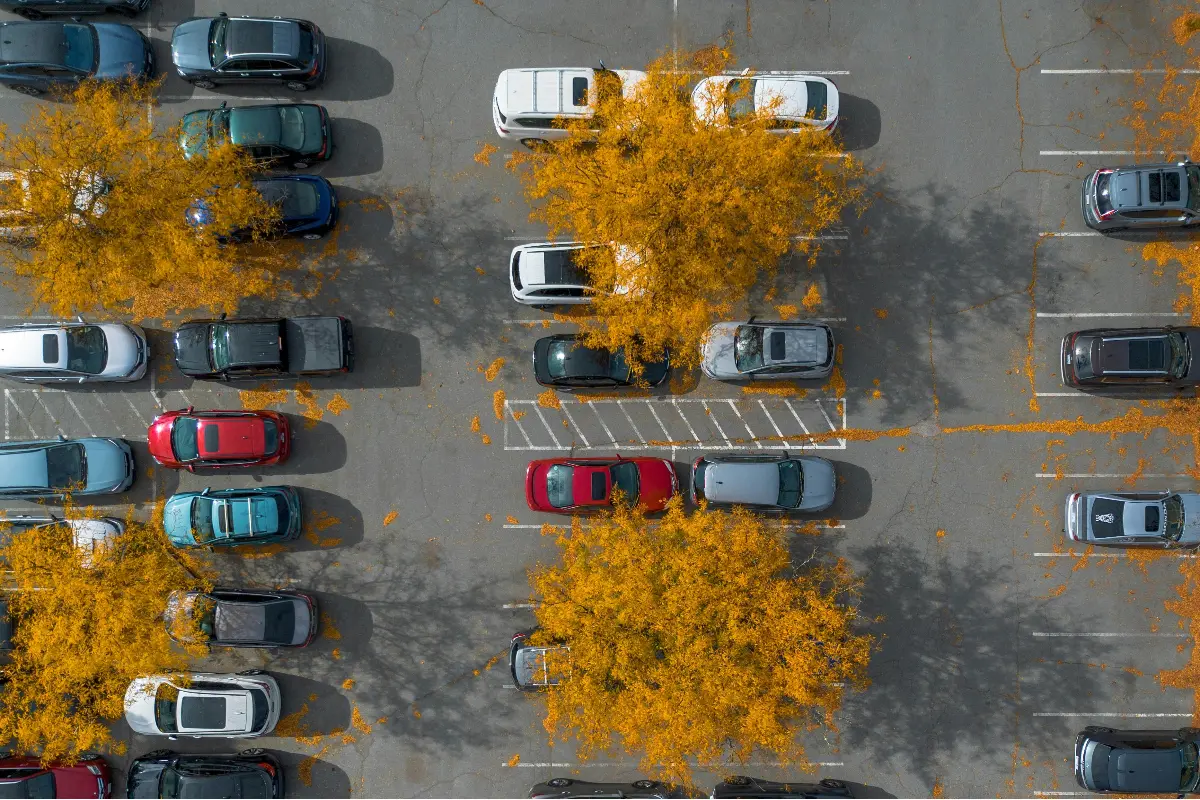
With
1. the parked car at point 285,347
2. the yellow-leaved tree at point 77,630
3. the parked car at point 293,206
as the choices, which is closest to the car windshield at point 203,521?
the yellow-leaved tree at point 77,630

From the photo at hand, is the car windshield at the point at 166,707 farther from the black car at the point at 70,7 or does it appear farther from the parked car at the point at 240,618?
the black car at the point at 70,7

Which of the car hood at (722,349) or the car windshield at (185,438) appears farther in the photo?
the car hood at (722,349)

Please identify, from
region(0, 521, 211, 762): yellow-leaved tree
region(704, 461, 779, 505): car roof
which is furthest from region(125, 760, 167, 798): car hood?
region(704, 461, 779, 505): car roof

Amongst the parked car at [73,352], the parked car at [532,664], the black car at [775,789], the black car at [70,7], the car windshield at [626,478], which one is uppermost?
the black car at [70,7]

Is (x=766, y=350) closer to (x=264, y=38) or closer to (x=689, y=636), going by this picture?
(x=689, y=636)

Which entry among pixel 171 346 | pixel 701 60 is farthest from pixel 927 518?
pixel 171 346

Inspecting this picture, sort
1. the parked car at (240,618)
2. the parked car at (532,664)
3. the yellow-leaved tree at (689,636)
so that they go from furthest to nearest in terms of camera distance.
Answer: the parked car at (240,618)
the parked car at (532,664)
the yellow-leaved tree at (689,636)
